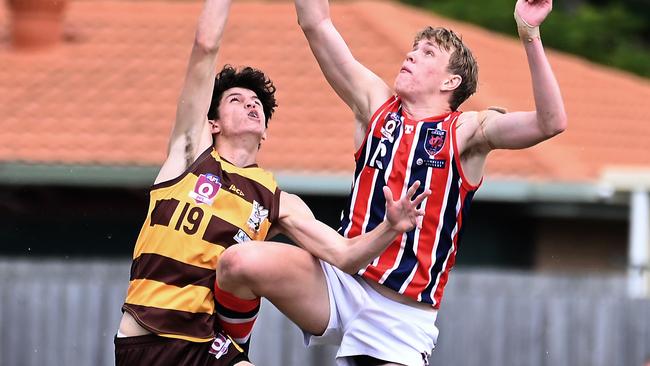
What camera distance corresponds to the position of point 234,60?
14.7 m

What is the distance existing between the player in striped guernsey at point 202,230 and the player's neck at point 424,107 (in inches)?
24.6

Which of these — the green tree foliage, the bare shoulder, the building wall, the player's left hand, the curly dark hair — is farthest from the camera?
the green tree foliage

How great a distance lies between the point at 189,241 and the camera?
579 cm

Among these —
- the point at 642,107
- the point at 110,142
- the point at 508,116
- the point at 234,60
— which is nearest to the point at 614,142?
the point at 642,107

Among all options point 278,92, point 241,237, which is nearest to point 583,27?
point 278,92

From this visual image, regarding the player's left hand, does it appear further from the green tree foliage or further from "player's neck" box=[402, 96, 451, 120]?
the green tree foliage

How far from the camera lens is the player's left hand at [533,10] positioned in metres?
5.39

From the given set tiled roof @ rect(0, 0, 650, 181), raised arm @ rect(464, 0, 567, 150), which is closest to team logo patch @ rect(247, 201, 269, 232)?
raised arm @ rect(464, 0, 567, 150)

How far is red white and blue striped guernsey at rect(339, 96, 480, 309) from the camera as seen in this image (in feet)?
18.8

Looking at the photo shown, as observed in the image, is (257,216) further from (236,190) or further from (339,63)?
(339,63)

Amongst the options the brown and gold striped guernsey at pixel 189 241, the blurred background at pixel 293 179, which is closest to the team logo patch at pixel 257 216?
the brown and gold striped guernsey at pixel 189 241

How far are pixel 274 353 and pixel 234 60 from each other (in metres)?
4.66

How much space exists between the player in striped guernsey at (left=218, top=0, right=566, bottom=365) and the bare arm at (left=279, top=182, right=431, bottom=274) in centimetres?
11

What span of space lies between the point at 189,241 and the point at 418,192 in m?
0.98
